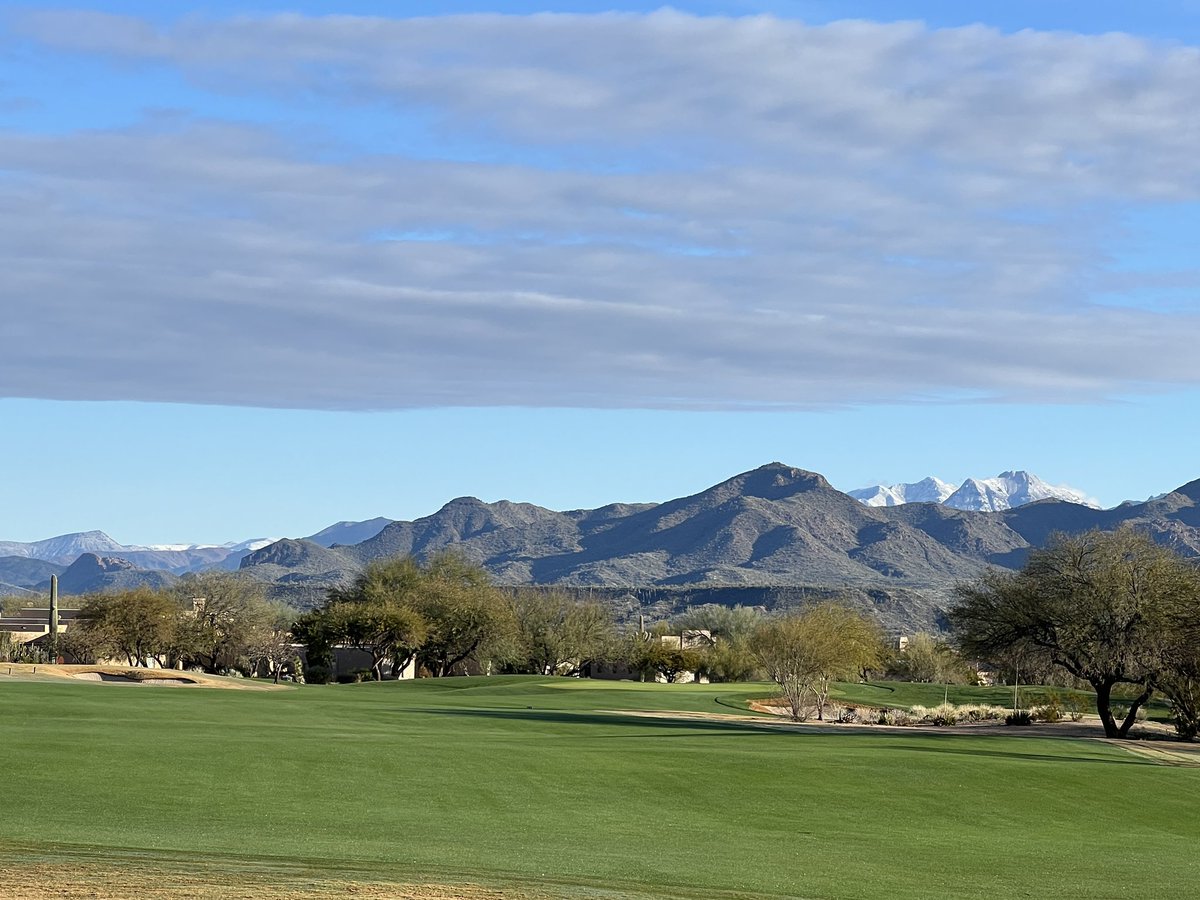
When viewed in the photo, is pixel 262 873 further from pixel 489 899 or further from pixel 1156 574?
pixel 1156 574

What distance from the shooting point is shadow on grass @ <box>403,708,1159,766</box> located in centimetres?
4544

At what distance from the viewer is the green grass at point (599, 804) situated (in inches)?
853

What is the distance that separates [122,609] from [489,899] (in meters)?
85.2

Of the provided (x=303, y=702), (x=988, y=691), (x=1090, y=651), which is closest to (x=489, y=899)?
(x=1090, y=651)

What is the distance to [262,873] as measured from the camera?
724 inches

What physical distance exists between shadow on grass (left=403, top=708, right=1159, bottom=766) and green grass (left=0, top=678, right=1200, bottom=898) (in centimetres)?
44

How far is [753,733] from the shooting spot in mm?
52062

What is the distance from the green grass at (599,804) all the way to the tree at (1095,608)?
3.76m

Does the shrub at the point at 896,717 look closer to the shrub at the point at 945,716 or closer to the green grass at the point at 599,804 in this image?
the shrub at the point at 945,716

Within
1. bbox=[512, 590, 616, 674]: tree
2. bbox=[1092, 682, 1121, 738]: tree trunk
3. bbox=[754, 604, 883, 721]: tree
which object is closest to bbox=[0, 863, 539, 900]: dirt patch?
bbox=[1092, 682, 1121, 738]: tree trunk

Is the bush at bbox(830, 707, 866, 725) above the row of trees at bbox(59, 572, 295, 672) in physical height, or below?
below

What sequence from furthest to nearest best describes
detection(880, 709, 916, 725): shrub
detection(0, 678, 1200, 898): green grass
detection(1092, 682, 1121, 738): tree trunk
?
detection(880, 709, 916, 725): shrub
detection(1092, 682, 1121, 738): tree trunk
detection(0, 678, 1200, 898): green grass

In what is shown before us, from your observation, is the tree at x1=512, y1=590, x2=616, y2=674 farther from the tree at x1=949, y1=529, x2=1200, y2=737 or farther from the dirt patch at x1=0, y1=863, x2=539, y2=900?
the dirt patch at x1=0, y1=863, x2=539, y2=900

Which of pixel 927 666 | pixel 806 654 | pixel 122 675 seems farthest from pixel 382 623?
pixel 806 654
